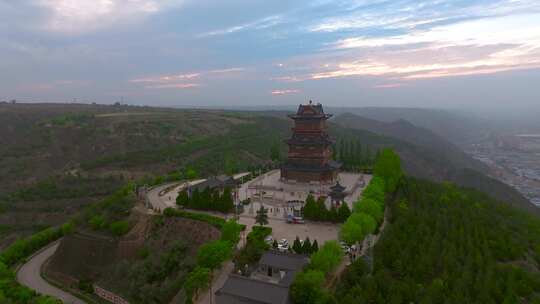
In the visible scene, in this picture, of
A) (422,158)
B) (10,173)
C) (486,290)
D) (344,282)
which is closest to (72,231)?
(344,282)

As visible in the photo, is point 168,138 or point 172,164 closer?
point 172,164

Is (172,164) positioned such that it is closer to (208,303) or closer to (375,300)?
(208,303)

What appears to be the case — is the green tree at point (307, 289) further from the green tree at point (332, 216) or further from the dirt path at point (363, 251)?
the green tree at point (332, 216)

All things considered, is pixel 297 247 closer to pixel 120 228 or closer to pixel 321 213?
pixel 321 213

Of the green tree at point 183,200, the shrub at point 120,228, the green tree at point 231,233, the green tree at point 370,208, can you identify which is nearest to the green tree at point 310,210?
the green tree at point 370,208

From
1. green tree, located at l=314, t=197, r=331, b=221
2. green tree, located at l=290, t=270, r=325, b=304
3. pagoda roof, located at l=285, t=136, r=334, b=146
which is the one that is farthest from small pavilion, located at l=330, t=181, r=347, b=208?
green tree, located at l=290, t=270, r=325, b=304

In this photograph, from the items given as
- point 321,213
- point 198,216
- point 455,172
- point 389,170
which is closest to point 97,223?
point 198,216

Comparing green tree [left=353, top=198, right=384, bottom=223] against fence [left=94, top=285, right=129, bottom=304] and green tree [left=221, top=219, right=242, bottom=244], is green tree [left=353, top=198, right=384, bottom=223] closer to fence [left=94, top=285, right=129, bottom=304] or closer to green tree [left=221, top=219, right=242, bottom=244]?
green tree [left=221, top=219, right=242, bottom=244]
